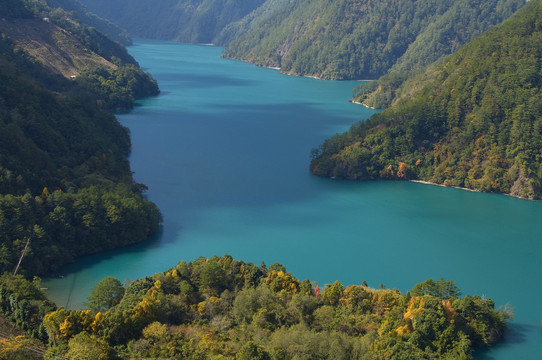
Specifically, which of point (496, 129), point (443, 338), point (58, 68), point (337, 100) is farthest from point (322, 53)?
point (443, 338)

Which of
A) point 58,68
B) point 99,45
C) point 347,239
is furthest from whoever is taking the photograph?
point 99,45

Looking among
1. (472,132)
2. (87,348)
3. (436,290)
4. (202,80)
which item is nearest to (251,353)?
(87,348)

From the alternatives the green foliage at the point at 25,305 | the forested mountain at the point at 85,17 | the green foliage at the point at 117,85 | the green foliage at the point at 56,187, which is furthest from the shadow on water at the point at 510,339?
the forested mountain at the point at 85,17

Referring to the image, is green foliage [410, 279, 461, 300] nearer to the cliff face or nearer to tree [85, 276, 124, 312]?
tree [85, 276, 124, 312]

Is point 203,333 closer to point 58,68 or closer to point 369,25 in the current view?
point 58,68

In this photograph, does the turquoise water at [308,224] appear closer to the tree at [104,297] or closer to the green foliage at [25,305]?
the tree at [104,297]

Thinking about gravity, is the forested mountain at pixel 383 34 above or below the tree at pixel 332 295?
above
